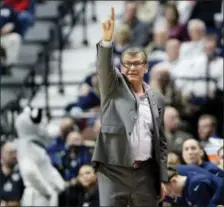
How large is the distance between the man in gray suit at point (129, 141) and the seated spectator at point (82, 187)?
3147mm

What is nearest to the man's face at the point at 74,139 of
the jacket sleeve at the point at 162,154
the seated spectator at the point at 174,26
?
the seated spectator at the point at 174,26

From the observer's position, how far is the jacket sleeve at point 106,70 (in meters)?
7.48

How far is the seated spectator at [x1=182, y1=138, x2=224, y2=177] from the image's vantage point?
30.8 ft

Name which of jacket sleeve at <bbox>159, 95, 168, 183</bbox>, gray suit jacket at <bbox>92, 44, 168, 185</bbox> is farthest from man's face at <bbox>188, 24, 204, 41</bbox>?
gray suit jacket at <bbox>92, 44, 168, 185</bbox>

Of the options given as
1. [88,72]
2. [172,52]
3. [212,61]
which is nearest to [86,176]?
[212,61]

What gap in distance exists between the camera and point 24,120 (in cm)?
1146

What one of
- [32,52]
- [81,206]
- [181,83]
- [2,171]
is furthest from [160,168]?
[32,52]

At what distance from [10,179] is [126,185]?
410 centimetres

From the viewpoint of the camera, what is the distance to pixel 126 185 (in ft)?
25.3

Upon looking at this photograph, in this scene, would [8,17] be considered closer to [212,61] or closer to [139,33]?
[139,33]

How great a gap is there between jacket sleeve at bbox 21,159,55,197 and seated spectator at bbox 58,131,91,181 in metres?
0.33

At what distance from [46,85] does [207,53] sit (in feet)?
6.81

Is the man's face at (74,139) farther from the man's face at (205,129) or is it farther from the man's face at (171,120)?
the man's face at (205,129)

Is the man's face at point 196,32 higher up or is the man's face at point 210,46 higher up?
the man's face at point 196,32
